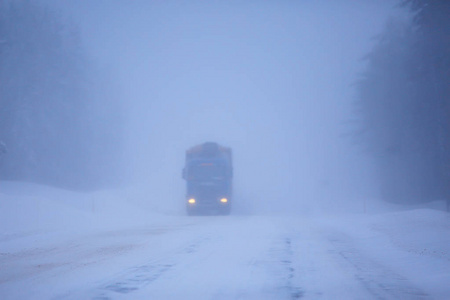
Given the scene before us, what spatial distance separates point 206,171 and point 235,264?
72.7 feet

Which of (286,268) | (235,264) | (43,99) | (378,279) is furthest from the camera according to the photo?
(43,99)

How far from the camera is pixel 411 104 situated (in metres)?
34.4

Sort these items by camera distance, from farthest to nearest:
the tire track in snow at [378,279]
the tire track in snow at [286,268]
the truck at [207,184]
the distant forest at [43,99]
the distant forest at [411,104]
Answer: the distant forest at [43,99]
the truck at [207,184]
the distant forest at [411,104]
the tire track in snow at [286,268]
the tire track in snow at [378,279]

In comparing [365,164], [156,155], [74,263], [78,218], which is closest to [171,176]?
[156,155]

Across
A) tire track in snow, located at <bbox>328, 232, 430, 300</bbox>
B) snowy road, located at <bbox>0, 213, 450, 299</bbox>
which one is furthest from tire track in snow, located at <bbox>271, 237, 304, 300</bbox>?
tire track in snow, located at <bbox>328, 232, 430, 300</bbox>

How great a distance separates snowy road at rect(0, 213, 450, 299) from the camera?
24.3ft

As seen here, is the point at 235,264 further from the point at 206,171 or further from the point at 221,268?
the point at 206,171

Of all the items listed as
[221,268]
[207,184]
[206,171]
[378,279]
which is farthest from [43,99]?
[378,279]

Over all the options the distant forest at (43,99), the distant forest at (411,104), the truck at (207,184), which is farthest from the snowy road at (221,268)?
the distant forest at (43,99)

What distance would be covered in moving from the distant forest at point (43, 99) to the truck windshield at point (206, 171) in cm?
1430

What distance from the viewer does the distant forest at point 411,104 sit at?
2616cm

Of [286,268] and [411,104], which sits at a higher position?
[411,104]

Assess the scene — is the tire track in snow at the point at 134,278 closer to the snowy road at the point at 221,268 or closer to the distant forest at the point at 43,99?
the snowy road at the point at 221,268

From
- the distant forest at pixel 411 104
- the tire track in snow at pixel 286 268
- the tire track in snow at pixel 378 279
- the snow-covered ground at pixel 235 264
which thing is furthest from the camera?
the distant forest at pixel 411 104
